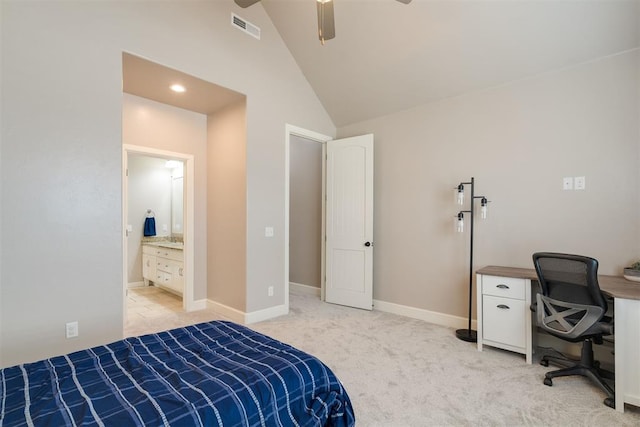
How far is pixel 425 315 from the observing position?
400 centimetres

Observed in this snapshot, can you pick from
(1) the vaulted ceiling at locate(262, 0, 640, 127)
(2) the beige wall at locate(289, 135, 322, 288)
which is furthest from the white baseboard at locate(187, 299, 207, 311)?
(1) the vaulted ceiling at locate(262, 0, 640, 127)

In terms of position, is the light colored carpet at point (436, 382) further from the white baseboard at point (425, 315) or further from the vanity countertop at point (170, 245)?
the vanity countertop at point (170, 245)

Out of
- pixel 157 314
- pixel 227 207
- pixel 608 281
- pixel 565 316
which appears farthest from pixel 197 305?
pixel 608 281

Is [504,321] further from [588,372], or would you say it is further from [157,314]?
[157,314]

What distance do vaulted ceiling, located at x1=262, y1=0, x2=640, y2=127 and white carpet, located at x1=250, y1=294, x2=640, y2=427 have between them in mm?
2853

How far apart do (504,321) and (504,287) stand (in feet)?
1.05

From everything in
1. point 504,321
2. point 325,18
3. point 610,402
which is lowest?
point 610,402

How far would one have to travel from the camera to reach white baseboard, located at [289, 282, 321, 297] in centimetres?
537

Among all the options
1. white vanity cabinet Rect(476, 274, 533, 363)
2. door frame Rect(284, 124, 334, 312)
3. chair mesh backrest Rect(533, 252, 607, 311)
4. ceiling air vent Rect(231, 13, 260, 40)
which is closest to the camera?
chair mesh backrest Rect(533, 252, 607, 311)

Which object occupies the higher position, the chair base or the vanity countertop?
the vanity countertop

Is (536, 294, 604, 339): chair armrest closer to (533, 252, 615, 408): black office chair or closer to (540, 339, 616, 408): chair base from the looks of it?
(533, 252, 615, 408): black office chair

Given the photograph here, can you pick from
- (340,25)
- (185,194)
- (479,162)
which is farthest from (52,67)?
(479,162)

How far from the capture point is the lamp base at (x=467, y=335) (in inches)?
130

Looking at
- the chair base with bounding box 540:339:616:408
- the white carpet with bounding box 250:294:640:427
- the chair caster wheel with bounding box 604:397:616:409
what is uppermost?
the chair base with bounding box 540:339:616:408
